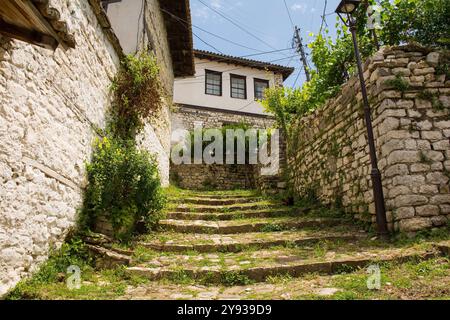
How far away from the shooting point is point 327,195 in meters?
7.10

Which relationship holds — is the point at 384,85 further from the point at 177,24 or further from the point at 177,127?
the point at 177,127

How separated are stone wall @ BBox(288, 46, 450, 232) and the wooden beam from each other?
487cm

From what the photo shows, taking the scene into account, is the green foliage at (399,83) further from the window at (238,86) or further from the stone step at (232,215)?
the window at (238,86)

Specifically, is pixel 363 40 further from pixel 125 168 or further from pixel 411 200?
pixel 125 168

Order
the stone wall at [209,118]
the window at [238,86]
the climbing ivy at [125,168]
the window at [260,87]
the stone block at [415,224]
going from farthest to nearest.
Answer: the window at [260,87]
the window at [238,86]
the stone wall at [209,118]
the climbing ivy at [125,168]
the stone block at [415,224]

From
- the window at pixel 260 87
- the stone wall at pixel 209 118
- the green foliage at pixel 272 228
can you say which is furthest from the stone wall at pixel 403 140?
the window at pixel 260 87

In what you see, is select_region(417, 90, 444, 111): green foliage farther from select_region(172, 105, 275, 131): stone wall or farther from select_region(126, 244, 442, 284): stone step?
select_region(172, 105, 275, 131): stone wall

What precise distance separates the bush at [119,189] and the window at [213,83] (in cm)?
1216

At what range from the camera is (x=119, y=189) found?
489 centimetres

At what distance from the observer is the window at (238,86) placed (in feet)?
58.1

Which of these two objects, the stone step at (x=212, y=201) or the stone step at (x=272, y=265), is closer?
the stone step at (x=272, y=265)

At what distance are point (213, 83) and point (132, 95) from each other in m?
11.6

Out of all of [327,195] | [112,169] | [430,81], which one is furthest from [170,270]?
[430,81]
